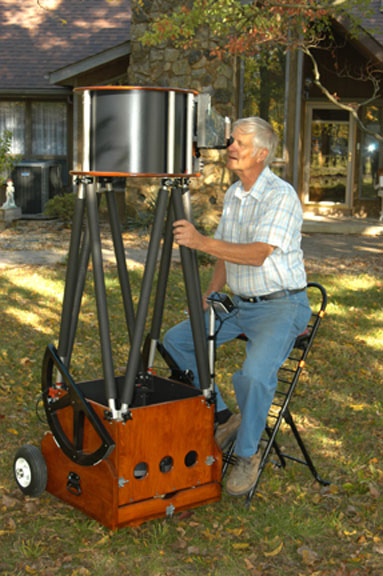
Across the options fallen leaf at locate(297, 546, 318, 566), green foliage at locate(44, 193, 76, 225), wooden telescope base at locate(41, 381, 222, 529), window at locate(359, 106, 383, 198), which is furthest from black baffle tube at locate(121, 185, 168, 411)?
window at locate(359, 106, 383, 198)

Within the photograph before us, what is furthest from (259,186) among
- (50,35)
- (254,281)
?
(50,35)

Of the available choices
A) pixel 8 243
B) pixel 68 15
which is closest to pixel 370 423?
pixel 8 243

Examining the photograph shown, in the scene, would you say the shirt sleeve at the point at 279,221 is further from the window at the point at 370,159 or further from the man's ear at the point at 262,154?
the window at the point at 370,159

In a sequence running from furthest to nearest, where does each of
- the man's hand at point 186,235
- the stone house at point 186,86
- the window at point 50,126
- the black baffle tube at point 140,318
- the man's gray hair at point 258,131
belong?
1. the window at point 50,126
2. the stone house at point 186,86
3. the man's gray hair at point 258,131
4. the man's hand at point 186,235
5. the black baffle tube at point 140,318

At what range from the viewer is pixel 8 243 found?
13.0 meters

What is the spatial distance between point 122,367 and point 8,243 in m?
6.89

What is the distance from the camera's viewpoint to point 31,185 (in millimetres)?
16969

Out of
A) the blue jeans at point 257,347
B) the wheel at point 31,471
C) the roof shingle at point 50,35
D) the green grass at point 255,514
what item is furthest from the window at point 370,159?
the wheel at point 31,471

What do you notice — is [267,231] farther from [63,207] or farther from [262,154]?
[63,207]

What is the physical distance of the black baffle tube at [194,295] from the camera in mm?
4051

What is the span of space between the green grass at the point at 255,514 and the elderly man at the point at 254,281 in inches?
12.3

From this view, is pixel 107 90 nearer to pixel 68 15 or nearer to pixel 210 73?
pixel 210 73

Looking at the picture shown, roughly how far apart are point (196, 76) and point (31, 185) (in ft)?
15.2

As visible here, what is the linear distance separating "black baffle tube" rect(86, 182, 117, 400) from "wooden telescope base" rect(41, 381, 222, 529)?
15 centimetres
